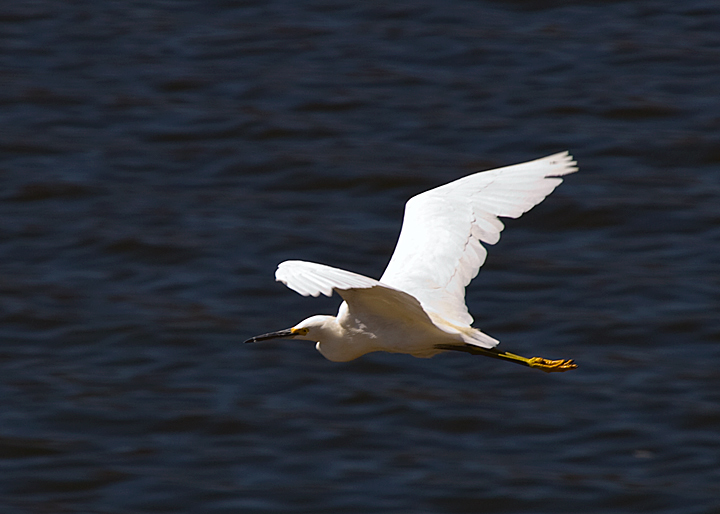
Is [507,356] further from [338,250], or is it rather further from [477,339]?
[338,250]

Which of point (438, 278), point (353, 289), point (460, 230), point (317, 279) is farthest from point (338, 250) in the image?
point (317, 279)

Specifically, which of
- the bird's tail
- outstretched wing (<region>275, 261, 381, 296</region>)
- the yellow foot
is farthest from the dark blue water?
outstretched wing (<region>275, 261, 381, 296</region>)

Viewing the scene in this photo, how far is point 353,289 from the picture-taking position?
651 centimetres

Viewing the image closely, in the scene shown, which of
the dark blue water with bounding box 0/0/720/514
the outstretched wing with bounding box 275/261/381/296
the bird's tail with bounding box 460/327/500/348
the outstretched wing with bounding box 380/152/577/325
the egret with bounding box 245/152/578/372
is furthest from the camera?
the dark blue water with bounding box 0/0/720/514

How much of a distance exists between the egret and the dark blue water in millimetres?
2828

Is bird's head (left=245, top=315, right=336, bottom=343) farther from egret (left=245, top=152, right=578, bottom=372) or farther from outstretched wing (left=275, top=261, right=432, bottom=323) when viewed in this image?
outstretched wing (left=275, top=261, right=432, bottom=323)

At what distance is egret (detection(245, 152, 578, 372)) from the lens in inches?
270

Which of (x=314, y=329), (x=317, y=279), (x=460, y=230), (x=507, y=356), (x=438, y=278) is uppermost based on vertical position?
(x=317, y=279)

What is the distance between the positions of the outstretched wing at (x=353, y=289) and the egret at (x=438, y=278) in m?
0.01

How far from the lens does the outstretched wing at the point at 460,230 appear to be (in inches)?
289

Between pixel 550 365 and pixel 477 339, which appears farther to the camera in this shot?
pixel 550 365

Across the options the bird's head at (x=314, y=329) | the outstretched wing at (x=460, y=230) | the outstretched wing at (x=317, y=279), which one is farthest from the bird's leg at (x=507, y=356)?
the outstretched wing at (x=317, y=279)

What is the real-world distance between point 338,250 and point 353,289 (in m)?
5.56

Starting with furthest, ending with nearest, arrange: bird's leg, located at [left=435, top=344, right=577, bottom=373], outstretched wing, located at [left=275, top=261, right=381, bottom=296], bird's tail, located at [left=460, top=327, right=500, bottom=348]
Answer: bird's leg, located at [left=435, top=344, right=577, bottom=373]
bird's tail, located at [left=460, top=327, right=500, bottom=348]
outstretched wing, located at [left=275, top=261, right=381, bottom=296]
